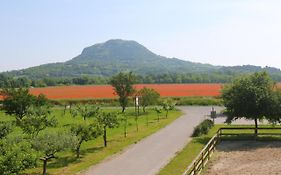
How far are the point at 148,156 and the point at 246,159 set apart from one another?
23.2 ft

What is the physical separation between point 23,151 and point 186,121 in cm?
3560

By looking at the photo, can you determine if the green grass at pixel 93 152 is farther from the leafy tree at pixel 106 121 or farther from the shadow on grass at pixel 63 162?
the leafy tree at pixel 106 121

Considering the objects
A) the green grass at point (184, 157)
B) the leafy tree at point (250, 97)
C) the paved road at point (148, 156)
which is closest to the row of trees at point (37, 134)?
the paved road at point (148, 156)

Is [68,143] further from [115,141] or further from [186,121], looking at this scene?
[186,121]

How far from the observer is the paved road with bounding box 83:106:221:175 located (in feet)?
88.9

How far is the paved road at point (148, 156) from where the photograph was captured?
27.1 m

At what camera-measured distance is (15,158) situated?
820 inches

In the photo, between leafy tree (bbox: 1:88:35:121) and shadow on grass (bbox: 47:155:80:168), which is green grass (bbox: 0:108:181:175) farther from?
leafy tree (bbox: 1:88:35:121)

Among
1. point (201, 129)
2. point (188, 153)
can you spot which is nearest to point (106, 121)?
point (188, 153)

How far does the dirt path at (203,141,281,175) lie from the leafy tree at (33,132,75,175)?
348 inches

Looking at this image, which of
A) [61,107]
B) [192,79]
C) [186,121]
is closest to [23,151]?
[186,121]

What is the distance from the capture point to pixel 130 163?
2917cm

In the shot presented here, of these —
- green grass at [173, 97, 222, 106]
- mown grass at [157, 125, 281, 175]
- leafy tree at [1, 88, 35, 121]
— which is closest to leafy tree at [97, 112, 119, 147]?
mown grass at [157, 125, 281, 175]

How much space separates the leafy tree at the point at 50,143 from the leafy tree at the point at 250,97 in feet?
57.7
